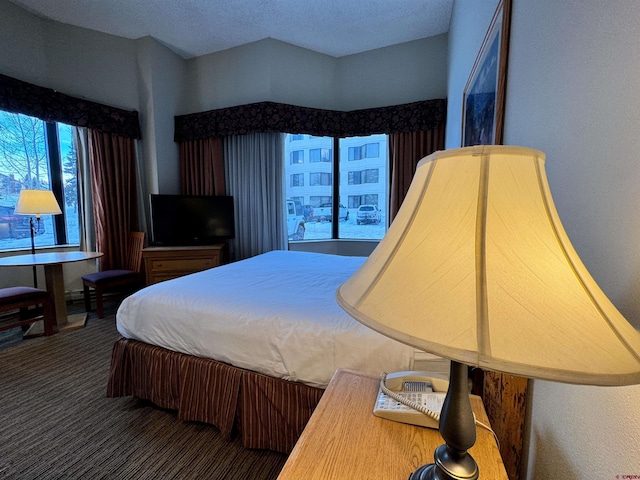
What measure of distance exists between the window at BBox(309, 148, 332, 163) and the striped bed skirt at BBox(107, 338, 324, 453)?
3.13 m

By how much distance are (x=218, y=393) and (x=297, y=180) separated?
3122 mm

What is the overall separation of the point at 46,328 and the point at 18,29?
3064mm

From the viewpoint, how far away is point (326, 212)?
421 centimetres

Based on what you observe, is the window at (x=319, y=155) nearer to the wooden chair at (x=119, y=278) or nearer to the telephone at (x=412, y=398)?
the wooden chair at (x=119, y=278)

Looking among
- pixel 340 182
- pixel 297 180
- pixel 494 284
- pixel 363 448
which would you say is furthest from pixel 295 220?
pixel 494 284

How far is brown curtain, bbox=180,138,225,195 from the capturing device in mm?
3873

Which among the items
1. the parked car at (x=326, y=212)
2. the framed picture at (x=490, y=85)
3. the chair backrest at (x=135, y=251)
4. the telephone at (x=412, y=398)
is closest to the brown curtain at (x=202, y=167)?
the chair backrest at (x=135, y=251)

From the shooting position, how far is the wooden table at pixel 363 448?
2.02ft

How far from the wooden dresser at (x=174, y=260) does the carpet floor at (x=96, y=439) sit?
1323 millimetres

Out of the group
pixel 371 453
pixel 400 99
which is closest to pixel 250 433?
pixel 371 453

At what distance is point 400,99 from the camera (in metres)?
3.65

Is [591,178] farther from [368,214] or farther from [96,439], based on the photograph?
[368,214]

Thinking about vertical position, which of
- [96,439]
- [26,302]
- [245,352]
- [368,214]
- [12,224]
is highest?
[368,214]

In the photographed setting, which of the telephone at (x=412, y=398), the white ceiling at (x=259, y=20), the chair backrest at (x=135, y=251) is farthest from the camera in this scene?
the chair backrest at (x=135, y=251)
